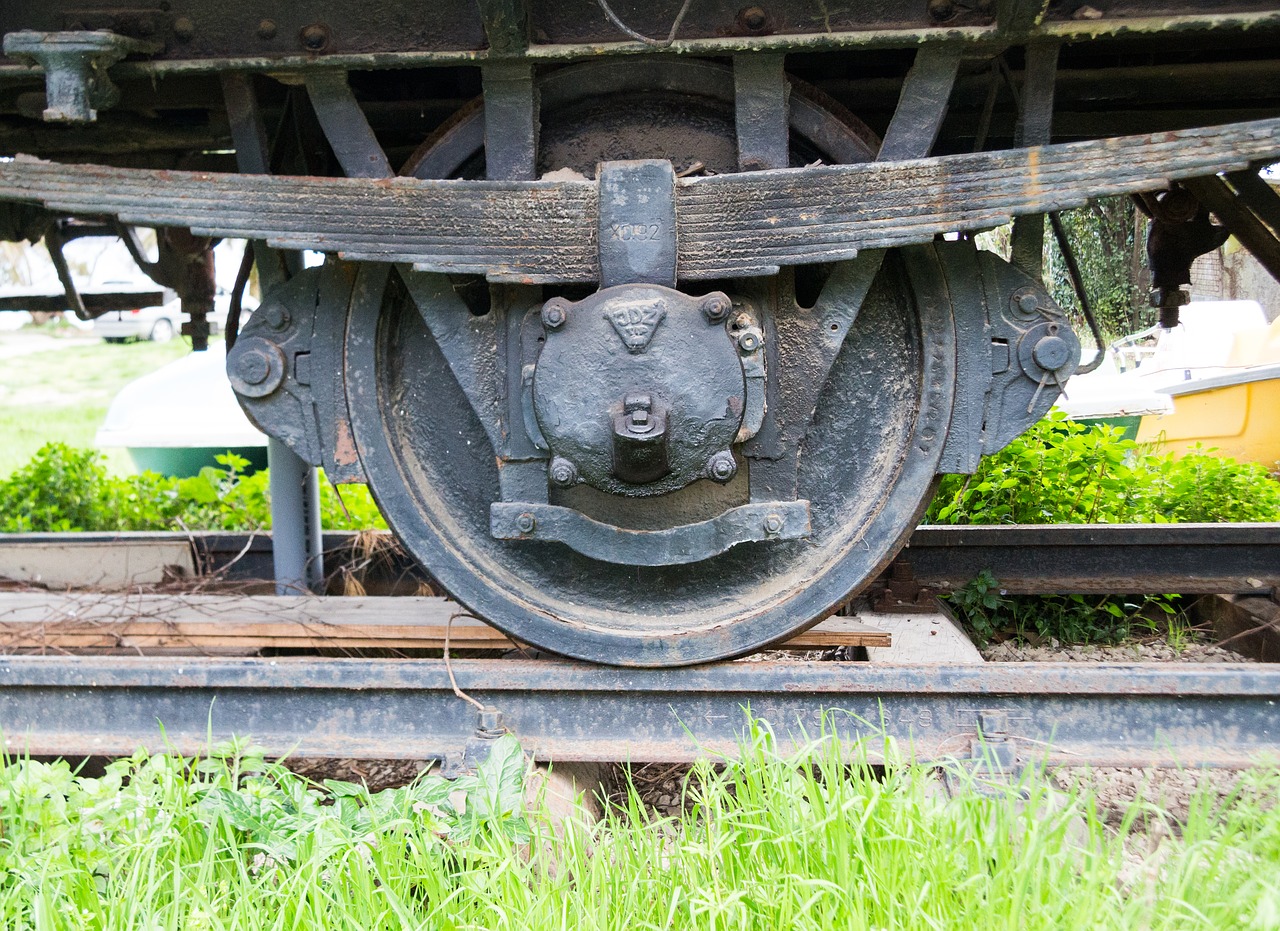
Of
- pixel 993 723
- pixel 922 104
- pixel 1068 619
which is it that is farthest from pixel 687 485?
pixel 1068 619

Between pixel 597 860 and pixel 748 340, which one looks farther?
pixel 748 340

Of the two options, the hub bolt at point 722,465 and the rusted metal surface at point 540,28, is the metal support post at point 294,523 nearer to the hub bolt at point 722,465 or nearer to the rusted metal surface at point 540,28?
the rusted metal surface at point 540,28

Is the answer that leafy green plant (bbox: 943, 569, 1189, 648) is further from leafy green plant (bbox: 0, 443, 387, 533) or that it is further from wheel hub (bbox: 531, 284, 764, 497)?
leafy green plant (bbox: 0, 443, 387, 533)

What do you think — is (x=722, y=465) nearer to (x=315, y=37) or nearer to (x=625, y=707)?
(x=625, y=707)

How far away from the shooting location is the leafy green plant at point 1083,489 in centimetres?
448

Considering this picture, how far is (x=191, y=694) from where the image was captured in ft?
8.23

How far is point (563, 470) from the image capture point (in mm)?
2354

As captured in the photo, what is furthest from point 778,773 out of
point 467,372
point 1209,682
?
point 467,372

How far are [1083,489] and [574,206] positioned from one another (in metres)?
3.10

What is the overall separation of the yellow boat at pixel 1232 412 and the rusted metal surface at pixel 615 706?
5609mm

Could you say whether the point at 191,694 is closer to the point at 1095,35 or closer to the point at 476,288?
the point at 476,288

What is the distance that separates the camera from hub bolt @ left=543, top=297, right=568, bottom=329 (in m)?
2.28

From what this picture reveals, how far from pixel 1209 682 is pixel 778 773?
98 cm

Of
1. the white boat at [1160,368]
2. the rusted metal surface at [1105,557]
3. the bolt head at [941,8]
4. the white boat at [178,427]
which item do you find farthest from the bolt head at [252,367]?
the white boat at [1160,368]
